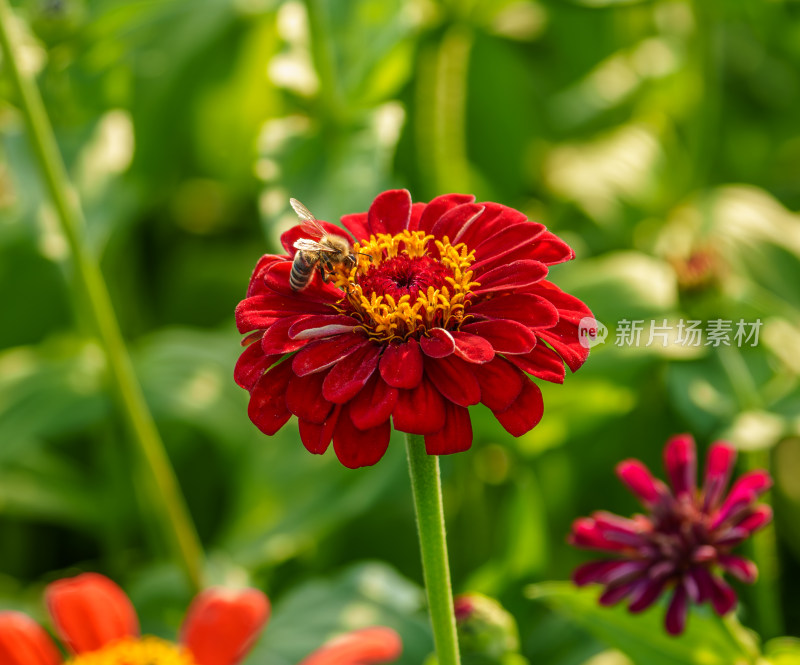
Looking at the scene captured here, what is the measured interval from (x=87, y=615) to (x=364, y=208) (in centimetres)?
53

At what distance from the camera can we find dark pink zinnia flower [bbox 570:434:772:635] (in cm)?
79

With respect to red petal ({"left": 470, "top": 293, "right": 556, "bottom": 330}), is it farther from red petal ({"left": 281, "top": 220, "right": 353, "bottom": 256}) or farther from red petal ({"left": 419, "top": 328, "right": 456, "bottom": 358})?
red petal ({"left": 281, "top": 220, "right": 353, "bottom": 256})

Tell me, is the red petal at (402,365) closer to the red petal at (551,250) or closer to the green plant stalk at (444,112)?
the red petal at (551,250)

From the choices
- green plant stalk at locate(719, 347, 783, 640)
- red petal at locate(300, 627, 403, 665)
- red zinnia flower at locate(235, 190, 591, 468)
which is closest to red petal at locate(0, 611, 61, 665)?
red petal at locate(300, 627, 403, 665)

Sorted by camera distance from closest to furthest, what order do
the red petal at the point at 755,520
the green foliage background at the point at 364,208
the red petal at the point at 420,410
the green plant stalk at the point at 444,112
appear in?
the red petal at the point at 420,410, the red petal at the point at 755,520, the green foliage background at the point at 364,208, the green plant stalk at the point at 444,112

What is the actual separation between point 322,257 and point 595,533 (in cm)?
32

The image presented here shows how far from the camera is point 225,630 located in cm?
92

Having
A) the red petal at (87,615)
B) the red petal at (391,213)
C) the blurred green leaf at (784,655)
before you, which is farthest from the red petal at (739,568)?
the red petal at (87,615)

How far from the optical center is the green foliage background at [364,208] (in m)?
1.18

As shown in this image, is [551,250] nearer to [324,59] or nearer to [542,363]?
[542,363]

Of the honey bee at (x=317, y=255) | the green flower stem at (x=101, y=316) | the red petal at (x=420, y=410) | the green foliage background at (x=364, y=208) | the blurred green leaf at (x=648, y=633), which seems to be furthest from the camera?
the green foliage background at (x=364, y=208)

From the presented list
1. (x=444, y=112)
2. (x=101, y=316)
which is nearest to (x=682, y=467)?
(x=101, y=316)

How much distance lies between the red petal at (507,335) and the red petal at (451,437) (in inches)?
1.8

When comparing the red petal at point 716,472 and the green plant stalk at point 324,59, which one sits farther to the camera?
the green plant stalk at point 324,59
